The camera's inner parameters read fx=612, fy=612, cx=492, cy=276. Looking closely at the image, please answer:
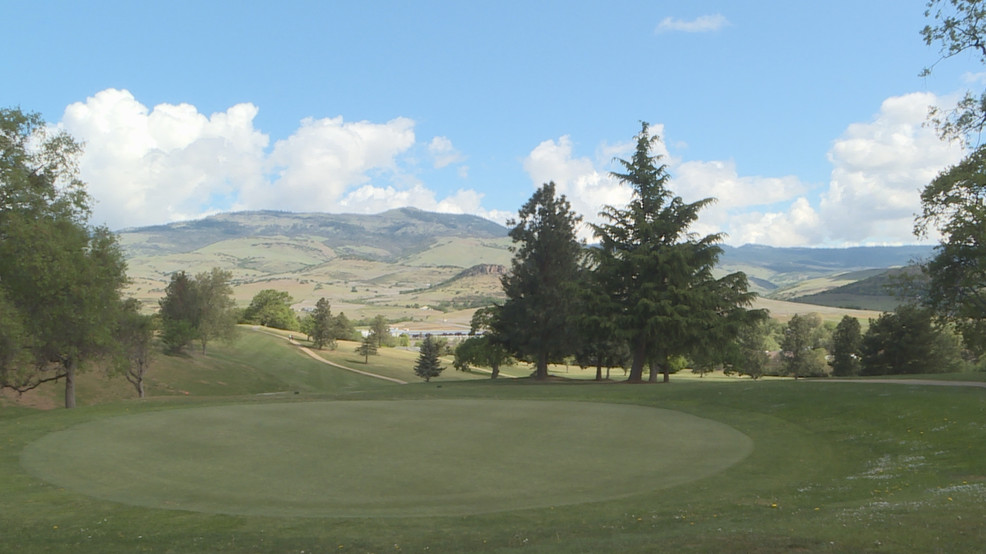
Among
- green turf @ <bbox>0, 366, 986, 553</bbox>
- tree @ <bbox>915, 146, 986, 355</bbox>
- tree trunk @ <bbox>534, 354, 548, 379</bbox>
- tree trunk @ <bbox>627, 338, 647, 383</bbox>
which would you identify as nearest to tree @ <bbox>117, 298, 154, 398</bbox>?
green turf @ <bbox>0, 366, 986, 553</bbox>

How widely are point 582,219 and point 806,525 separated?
4106 cm

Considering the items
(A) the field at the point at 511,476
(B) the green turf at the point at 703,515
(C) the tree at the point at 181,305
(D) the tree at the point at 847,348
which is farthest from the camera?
(C) the tree at the point at 181,305

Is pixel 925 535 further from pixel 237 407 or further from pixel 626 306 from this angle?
pixel 626 306

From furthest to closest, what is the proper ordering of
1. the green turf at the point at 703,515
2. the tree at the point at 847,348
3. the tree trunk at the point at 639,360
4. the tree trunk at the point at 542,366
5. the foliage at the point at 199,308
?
the foliage at the point at 199,308 < the tree at the point at 847,348 < the tree trunk at the point at 542,366 < the tree trunk at the point at 639,360 < the green turf at the point at 703,515

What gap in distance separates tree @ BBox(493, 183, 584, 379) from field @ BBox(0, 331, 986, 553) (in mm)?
20683

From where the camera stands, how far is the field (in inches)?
384

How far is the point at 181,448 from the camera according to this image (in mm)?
17250

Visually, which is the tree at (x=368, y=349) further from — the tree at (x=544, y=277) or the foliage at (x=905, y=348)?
the foliage at (x=905, y=348)

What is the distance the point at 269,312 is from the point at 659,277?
112951mm

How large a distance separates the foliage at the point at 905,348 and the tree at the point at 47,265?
67.1 metres

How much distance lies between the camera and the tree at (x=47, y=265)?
97.2 ft

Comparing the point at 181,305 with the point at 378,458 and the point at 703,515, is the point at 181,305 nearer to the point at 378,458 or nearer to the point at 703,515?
the point at 378,458

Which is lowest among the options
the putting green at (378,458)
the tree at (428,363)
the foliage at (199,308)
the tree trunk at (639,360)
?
the tree at (428,363)

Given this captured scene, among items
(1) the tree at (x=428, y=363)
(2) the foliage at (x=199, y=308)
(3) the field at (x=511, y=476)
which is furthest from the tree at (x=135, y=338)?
(1) the tree at (x=428, y=363)
